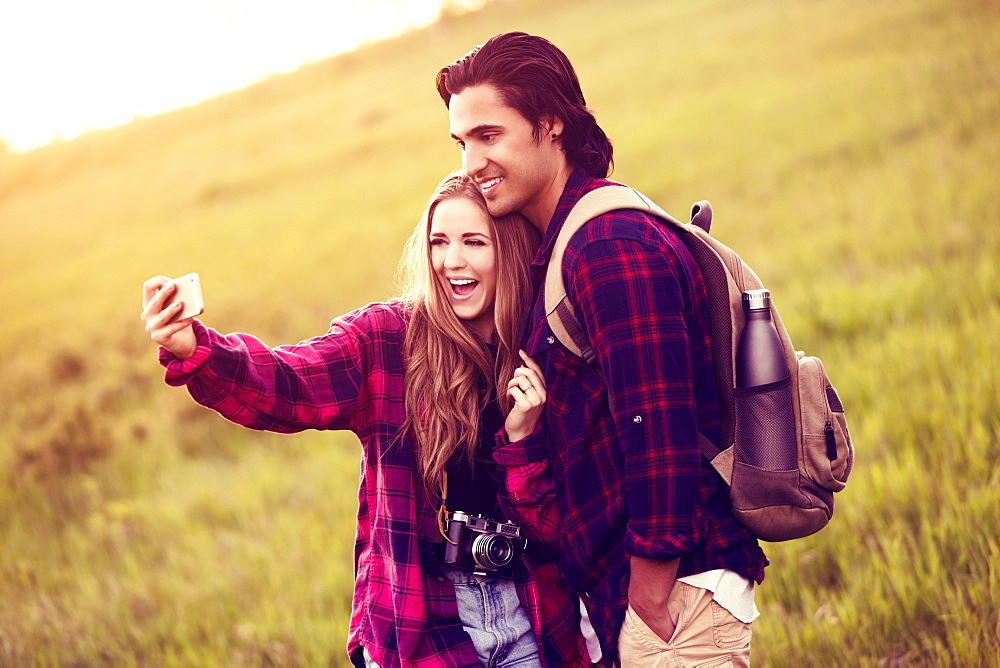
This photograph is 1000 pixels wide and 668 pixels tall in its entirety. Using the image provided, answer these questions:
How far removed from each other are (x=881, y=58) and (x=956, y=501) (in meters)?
10.7

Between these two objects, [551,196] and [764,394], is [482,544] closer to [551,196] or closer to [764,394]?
[764,394]

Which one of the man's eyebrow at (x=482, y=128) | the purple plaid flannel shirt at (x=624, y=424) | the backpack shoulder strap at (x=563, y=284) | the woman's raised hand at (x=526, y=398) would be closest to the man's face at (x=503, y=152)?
the man's eyebrow at (x=482, y=128)

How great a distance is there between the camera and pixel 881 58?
12.0m

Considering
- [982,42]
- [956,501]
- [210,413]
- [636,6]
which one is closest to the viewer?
[956,501]

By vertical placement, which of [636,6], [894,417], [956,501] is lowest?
[956,501]

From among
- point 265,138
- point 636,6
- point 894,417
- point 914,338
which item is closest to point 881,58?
point 914,338

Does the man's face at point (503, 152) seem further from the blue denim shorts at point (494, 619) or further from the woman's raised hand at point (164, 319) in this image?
the blue denim shorts at point (494, 619)

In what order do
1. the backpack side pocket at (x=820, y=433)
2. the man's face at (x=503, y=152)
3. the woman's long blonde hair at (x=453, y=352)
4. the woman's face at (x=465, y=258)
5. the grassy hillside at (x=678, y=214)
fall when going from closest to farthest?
the backpack side pocket at (x=820, y=433) → the man's face at (x=503, y=152) → the woman's long blonde hair at (x=453, y=352) → the woman's face at (x=465, y=258) → the grassy hillside at (x=678, y=214)

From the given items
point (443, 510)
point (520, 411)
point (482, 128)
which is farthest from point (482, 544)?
point (482, 128)

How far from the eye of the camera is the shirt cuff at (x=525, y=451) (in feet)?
6.70

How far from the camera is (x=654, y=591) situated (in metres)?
1.84

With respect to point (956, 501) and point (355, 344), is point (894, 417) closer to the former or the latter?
point (956, 501)

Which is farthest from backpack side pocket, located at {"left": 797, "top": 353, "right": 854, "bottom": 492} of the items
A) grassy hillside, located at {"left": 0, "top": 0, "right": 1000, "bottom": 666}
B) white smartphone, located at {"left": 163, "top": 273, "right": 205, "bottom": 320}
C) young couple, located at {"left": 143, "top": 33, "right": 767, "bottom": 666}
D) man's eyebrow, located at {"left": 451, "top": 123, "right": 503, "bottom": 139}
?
white smartphone, located at {"left": 163, "top": 273, "right": 205, "bottom": 320}

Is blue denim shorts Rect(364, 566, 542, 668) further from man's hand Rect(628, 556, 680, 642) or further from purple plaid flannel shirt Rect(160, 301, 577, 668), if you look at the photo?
man's hand Rect(628, 556, 680, 642)
